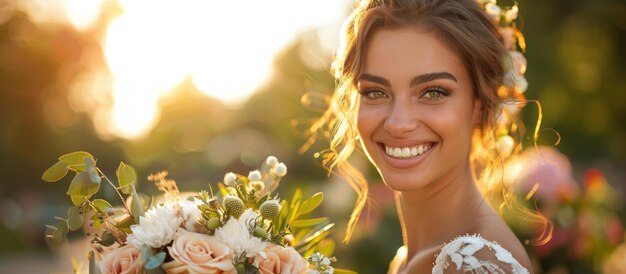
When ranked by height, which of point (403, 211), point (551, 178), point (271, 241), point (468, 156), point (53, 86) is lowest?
point (53, 86)

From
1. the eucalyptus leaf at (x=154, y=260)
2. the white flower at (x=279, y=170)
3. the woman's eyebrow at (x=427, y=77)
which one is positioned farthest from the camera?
the woman's eyebrow at (x=427, y=77)

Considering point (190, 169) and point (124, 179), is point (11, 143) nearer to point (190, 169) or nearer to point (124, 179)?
point (190, 169)

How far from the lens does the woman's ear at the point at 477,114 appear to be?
2971 millimetres

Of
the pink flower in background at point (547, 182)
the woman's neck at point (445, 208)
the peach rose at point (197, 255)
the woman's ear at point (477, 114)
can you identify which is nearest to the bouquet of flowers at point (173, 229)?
the peach rose at point (197, 255)

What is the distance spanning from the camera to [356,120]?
307 cm

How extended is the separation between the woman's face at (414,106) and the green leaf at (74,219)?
1107mm

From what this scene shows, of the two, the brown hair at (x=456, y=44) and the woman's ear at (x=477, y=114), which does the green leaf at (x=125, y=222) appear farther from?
the woman's ear at (x=477, y=114)

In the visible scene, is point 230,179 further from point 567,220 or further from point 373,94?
point 567,220

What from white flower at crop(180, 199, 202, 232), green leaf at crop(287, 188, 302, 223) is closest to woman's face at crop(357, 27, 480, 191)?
green leaf at crop(287, 188, 302, 223)

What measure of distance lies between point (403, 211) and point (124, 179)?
4.40 ft

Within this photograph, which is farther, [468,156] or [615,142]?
[615,142]

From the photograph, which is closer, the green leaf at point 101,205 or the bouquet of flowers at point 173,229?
the bouquet of flowers at point 173,229

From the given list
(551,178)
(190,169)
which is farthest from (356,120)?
(190,169)

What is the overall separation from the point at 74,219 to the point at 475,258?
128 centimetres
